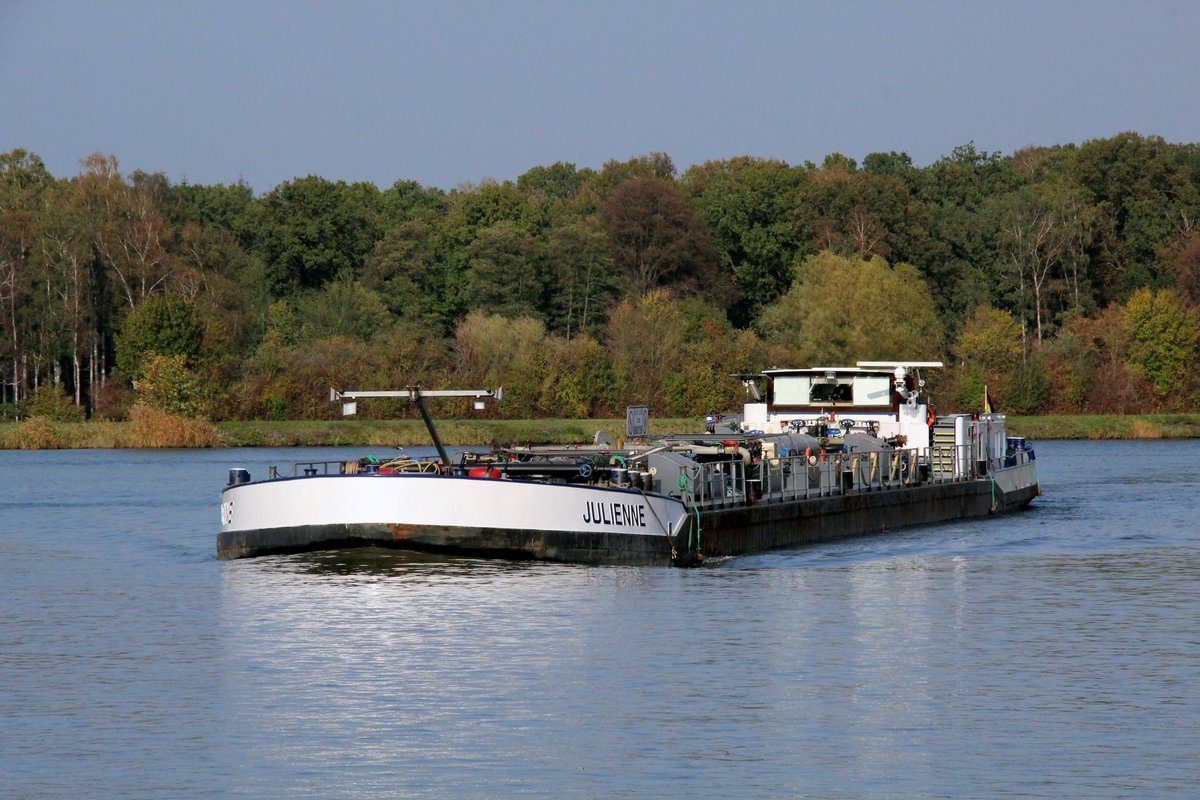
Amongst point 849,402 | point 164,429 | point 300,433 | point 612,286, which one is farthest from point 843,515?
point 612,286

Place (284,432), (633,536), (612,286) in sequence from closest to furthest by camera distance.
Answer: (633,536), (284,432), (612,286)

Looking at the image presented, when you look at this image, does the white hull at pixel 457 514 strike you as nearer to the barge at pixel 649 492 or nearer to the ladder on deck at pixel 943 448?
the barge at pixel 649 492

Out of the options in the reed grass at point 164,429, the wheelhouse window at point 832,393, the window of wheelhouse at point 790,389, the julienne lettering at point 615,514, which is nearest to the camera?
the julienne lettering at point 615,514

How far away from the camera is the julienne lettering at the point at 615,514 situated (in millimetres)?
28234

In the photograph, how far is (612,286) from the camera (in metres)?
112

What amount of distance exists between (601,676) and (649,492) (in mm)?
9239

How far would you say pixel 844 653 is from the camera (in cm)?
2134

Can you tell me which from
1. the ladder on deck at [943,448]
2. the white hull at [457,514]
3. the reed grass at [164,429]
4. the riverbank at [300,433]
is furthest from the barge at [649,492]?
the reed grass at [164,429]

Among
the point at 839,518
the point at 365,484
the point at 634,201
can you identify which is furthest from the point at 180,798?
the point at 634,201

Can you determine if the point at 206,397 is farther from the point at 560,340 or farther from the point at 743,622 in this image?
the point at 743,622

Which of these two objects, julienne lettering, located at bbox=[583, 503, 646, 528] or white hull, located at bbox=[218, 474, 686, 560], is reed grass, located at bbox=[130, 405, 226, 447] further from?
julienne lettering, located at bbox=[583, 503, 646, 528]

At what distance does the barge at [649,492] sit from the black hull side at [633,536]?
0.02m

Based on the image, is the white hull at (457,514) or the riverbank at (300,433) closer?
the white hull at (457,514)

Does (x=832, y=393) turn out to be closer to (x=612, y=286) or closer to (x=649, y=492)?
(x=649, y=492)
